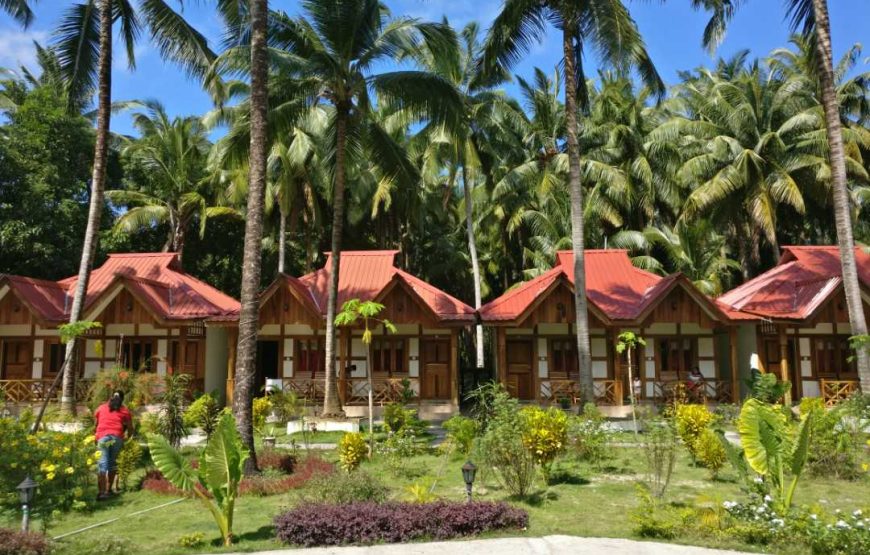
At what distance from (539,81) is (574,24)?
15832 mm

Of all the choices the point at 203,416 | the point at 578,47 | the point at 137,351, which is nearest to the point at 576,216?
the point at 578,47

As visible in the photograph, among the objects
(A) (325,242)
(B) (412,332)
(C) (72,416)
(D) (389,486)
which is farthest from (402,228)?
(D) (389,486)

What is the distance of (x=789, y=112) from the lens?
2858 centimetres

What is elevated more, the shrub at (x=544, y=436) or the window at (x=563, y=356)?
the window at (x=563, y=356)

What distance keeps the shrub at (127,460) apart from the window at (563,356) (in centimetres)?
1390

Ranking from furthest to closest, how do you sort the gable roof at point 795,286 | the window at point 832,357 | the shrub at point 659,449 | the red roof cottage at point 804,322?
the window at point 832,357, the gable roof at point 795,286, the red roof cottage at point 804,322, the shrub at point 659,449

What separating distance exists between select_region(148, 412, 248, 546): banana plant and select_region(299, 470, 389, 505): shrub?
1034mm

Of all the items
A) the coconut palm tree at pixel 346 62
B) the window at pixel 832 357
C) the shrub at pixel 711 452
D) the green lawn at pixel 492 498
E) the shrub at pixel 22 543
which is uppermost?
the coconut palm tree at pixel 346 62

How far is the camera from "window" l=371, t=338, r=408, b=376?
829 inches

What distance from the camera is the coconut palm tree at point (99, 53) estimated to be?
16.1 metres

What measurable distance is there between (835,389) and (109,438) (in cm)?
1971

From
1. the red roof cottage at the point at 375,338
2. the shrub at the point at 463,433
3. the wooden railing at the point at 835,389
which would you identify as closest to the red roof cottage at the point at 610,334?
the red roof cottage at the point at 375,338

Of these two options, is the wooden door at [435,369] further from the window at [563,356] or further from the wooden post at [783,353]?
the wooden post at [783,353]

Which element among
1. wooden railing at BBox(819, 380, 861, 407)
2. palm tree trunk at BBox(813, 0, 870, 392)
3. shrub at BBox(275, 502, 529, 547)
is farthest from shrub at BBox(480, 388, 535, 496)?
wooden railing at BBox(819, 380, 861, 407)
